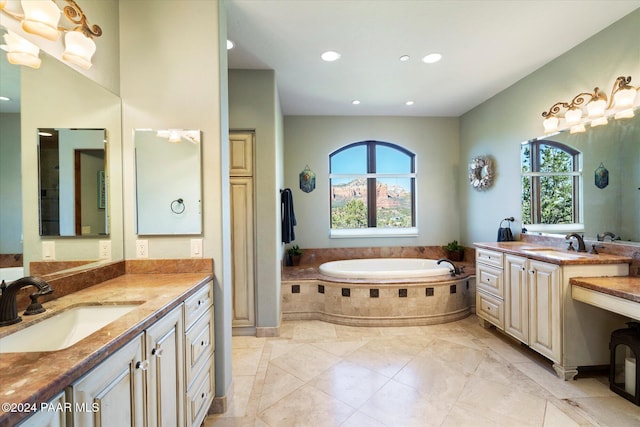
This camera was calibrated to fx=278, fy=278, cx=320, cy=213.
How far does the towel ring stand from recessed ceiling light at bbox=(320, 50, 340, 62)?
195cm

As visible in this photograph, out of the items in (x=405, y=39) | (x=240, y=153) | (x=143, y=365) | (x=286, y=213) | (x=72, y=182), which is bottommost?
(x=143, y=365)

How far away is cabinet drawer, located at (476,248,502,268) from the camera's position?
2883 mm

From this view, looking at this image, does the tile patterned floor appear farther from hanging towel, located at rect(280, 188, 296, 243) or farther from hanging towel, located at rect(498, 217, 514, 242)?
hanging towel, located at rect(280, 188, 296, 243)

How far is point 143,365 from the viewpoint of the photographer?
1.13m

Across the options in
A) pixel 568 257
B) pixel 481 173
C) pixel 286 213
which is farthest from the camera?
pixel 481 173

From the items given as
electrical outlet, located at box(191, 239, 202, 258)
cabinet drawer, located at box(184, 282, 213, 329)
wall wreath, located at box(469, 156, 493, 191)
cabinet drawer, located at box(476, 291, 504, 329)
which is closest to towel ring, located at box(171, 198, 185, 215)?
electrical outlet, located at box(191, 239, 202, 258)

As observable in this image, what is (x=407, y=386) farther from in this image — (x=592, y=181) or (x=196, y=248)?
(x=592, y=181)

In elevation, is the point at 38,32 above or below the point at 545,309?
above

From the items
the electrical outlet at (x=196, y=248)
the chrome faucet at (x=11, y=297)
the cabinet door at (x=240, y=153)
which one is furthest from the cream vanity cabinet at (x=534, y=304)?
the chrome faucet at (x=11, y=297)

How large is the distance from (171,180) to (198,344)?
1084mm

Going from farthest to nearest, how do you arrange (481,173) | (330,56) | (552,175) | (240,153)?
1. (481,173)
2. (240,153)
3. (552,175)
4. (330,56)

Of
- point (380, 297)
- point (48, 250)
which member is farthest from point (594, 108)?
point (48, 250)

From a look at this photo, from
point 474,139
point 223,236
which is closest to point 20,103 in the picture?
point 223,236

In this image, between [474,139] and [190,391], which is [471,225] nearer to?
[474,139]
